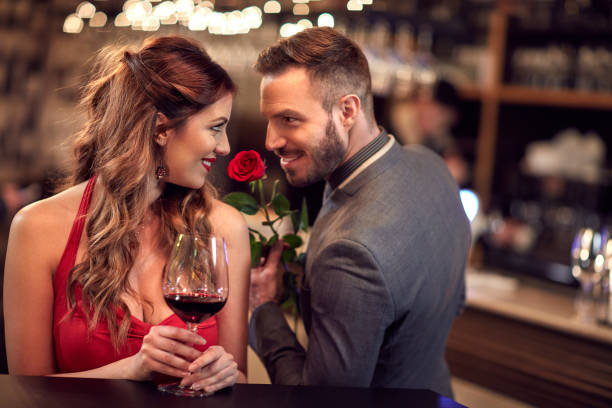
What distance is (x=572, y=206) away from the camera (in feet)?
14.4

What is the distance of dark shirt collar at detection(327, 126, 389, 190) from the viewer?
1873 mm

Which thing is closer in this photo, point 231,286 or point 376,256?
point 376,256

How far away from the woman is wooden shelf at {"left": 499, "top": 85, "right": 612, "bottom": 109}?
333 centimetres

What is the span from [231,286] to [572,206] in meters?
3.15

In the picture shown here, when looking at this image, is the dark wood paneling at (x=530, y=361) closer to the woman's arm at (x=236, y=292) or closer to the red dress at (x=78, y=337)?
the woman's arm at (x=236, y=292)

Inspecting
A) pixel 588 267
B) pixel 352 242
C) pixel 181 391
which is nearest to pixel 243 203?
pixel 352 242

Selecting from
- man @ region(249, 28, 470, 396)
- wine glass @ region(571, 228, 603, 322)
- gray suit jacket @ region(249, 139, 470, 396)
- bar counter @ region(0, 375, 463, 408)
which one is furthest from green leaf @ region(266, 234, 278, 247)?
wine glass @ region(571, 228, 603, 322)

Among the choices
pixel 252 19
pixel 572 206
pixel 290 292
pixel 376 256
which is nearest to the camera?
pixel 376 256

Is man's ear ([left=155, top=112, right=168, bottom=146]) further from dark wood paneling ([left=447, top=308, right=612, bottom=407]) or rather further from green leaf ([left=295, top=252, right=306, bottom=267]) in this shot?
dark wood paneling ([left=447, top=308, right=612, bottom=407])

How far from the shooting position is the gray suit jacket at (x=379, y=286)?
65.4 inches

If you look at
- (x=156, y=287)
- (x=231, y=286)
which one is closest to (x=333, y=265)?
(x=231, y=286)

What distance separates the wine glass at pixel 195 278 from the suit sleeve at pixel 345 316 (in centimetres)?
36

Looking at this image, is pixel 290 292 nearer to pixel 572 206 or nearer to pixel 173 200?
pixel 173 200

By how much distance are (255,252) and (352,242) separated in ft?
1.29
